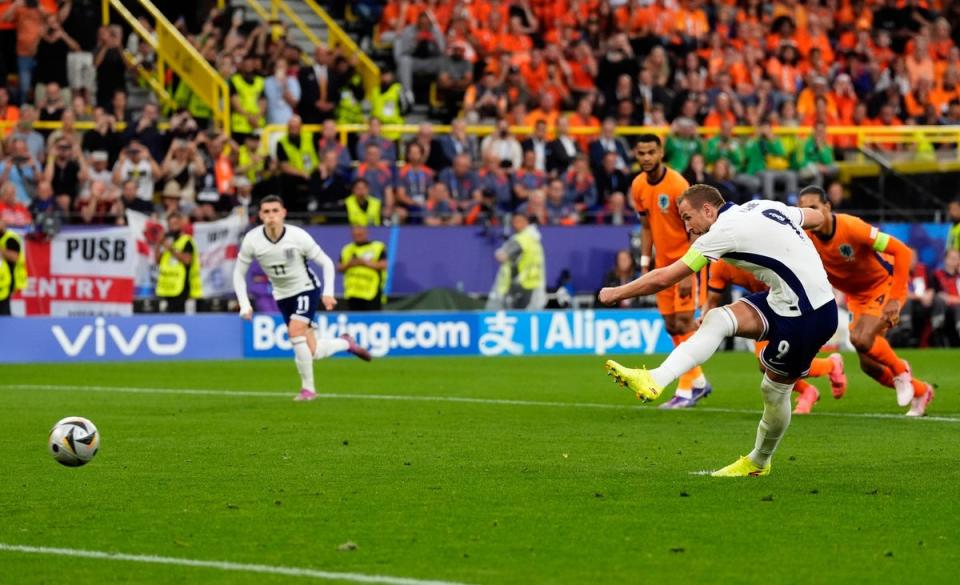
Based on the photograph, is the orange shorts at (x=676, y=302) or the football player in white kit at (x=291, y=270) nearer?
the orange shorts at (x=676, y=302)

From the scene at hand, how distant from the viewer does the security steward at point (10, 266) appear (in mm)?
21953

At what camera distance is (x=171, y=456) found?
37.0 feet

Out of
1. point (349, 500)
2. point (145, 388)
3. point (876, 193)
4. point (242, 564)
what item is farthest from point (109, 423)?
point (876, 193)

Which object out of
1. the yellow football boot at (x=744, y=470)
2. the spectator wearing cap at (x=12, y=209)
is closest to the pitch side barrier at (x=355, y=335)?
the spectator wearing cap at (x=12, y=209)

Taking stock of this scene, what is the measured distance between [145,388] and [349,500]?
9352 mm

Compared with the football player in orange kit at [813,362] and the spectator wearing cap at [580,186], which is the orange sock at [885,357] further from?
the spectator wearing cap at [580,186]

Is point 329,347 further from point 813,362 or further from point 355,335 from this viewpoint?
point 355,335

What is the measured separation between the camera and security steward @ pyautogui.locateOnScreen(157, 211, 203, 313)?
74.9 ft

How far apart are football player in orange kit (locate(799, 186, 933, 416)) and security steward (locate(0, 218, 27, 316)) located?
1200 cm

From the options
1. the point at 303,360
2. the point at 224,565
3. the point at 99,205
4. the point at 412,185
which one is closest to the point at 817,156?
the point at 412,185

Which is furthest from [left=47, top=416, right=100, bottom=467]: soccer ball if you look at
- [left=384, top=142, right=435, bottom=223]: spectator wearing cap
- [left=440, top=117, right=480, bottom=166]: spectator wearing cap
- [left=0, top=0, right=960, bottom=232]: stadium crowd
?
[left=440, top=117, right=480, bottom=166]: spectator wearing cap

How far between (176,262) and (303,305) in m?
6.60

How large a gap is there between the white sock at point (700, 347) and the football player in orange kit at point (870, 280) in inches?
145

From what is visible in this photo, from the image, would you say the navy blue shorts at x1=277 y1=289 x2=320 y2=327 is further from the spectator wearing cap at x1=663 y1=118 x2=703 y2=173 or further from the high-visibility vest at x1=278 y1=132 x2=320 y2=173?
the spectator wearing cap at x1=663 y1=118 x2=703 y2=173
